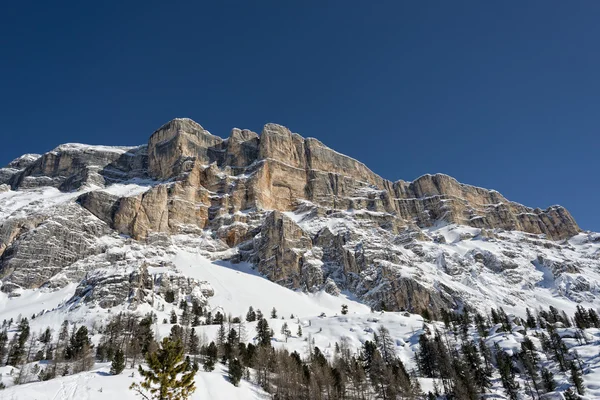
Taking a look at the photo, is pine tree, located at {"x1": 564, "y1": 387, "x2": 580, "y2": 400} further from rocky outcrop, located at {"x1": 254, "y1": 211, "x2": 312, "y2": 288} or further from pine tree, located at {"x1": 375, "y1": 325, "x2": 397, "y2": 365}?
rocky outcrop, located at {"x1": 254, "y1": 211, "x2": 312, "y2": 288}

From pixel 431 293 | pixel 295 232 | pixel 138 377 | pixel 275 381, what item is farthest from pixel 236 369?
pixel 295 232

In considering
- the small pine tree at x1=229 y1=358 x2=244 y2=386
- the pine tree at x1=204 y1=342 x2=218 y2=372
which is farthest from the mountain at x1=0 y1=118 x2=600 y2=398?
the small pine tree at x1=229 y1=358 x2=244 y2=386

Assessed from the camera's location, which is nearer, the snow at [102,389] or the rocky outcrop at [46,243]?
the snow at [102,389]

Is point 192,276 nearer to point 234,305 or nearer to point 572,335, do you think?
point 234,305

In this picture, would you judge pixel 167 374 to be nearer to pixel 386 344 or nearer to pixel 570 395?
pixel 570 395

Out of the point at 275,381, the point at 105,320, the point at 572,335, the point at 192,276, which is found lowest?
the point at 275,381

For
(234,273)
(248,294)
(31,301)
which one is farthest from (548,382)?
(31,301)

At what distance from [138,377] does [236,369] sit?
13.9 metres

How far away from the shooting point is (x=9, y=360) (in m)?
71.4

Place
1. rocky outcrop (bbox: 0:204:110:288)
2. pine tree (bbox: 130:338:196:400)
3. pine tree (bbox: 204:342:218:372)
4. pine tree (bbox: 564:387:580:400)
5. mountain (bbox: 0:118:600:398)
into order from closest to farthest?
pine tree (bbox: 130:338:196:400) < pine tree (bbox: 564:387:580:400) < pine tree (bbox: 204:342:218:372) < mountain (bbox: 0:118:600:398) < rocky outcrop (bbox: 0:204:110:288)

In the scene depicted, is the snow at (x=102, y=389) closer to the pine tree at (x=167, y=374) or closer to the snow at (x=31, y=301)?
the pine tree at (x=167, y=374)

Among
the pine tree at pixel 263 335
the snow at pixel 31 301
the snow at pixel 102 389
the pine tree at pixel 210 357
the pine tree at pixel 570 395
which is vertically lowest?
the pine tree at pixel 570 395

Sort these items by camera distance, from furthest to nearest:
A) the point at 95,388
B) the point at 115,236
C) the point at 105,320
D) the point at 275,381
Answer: the point at 115,236 → the point at 105,320 → the point at 275,381 → the point at 95,388

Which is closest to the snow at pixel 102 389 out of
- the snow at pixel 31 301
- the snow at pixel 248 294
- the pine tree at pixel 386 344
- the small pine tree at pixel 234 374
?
the small pine tree at pixel 234 374
